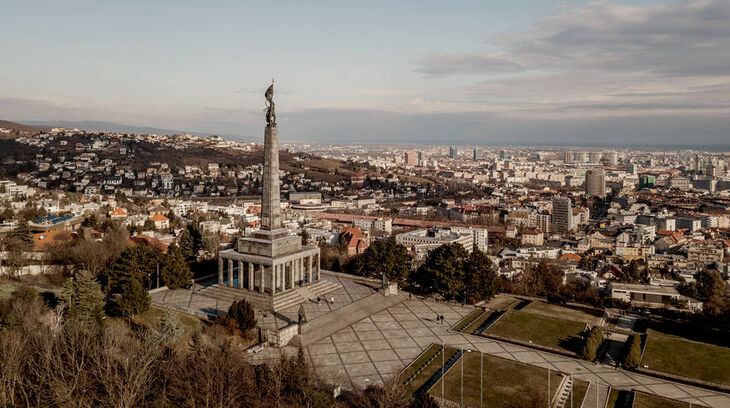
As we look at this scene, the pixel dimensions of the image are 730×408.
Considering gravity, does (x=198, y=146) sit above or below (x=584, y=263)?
above

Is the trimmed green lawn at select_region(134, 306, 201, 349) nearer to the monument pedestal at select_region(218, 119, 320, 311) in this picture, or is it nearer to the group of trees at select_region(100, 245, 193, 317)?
the group of trees at select_region(100, 245, 193, 317)

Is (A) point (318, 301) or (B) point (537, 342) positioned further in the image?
(A) point (318, 301)

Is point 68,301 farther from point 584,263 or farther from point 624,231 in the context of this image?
point 624,231

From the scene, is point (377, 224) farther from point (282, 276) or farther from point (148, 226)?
point (282, 276)

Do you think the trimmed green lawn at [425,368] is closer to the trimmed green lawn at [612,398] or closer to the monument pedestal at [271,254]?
the trimmed green lawn at [612,398]

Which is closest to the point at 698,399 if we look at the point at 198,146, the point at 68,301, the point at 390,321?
the point at 390,321

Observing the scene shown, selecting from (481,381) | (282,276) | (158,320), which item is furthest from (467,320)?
(158,320)

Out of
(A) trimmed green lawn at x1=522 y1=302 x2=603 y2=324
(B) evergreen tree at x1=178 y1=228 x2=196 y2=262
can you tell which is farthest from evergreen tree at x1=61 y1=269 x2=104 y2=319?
(A) trimmed green lawn at x1=522 y1=302 x2=603 y2=324
